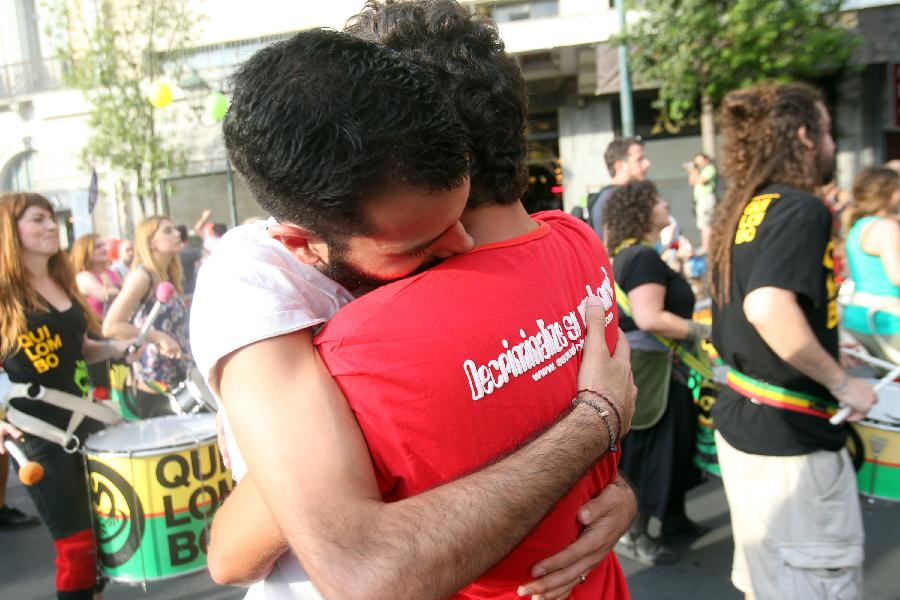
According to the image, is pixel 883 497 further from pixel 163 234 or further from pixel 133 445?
pixel 163 234

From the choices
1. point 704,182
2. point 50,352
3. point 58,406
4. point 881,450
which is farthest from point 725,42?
point 58,406

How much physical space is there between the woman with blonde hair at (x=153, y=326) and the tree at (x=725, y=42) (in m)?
7.73

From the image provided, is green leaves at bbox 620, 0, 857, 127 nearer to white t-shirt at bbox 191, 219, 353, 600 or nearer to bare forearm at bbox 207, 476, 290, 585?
white t-shirt at bbox 191, 219, 353, 600

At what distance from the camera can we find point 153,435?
3158 millimetres

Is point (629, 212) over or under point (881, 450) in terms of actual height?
over

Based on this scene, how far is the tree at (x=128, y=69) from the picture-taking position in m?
15.5

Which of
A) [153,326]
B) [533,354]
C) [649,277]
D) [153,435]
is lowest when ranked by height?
[153,435]

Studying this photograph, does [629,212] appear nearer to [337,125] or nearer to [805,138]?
[805,138]

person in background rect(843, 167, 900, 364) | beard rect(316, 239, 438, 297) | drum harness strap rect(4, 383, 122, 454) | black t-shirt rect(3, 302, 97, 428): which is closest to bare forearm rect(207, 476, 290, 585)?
beard rect(316, 239, 438, 297)

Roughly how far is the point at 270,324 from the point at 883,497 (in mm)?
2570

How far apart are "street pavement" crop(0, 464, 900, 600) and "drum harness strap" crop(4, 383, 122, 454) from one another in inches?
43.5

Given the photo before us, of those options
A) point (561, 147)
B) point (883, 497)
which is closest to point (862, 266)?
point (883, 497)

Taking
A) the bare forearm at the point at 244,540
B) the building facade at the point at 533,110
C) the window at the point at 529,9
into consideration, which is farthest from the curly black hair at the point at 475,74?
the window at the point at 529,9

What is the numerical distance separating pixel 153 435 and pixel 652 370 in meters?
2.36
